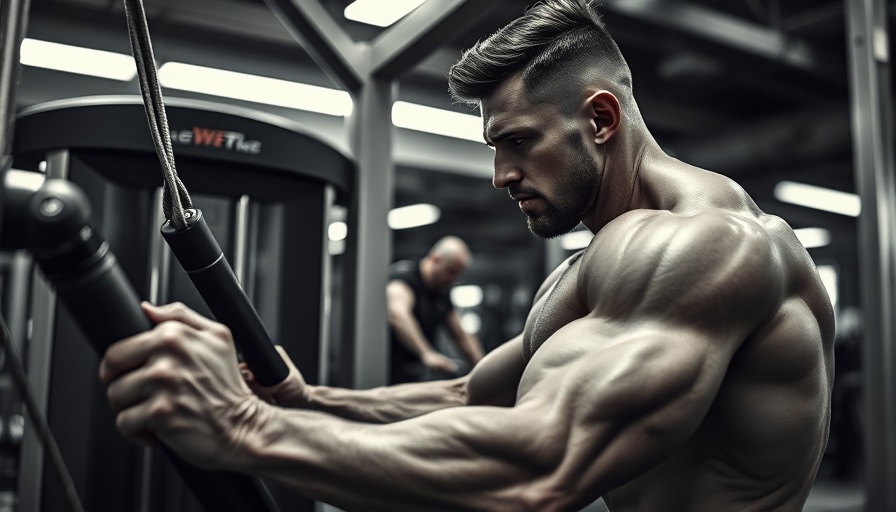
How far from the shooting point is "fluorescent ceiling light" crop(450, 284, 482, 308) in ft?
46.3

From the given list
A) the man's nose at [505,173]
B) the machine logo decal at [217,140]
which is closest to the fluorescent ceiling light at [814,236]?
the machine logo decal at [217,140]

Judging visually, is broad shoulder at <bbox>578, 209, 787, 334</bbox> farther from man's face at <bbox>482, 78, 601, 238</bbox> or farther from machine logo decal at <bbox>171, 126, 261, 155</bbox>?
machine logo decal at <bbox>171, 126, 261, 155</bbox>

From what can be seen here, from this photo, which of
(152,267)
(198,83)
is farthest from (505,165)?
(198,83)

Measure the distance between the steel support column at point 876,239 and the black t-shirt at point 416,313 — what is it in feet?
5.96

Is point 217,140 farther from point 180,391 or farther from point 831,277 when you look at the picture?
point 831,277

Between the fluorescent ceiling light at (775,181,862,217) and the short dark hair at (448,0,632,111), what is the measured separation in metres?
7.10

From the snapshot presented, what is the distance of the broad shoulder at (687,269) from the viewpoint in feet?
2.64

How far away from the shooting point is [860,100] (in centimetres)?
284

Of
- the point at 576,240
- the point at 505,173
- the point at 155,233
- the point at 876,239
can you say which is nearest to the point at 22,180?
the point at 505,173

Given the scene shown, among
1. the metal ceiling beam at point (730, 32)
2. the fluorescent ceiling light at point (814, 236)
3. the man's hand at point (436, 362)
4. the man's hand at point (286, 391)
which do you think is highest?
the metal ceiling beam at point (730, 32)

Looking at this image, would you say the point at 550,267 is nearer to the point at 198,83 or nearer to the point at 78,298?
the point at 198,83

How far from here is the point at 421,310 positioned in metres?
3.77

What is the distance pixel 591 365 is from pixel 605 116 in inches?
17.0

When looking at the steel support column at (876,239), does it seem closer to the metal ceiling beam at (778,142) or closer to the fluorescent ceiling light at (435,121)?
the metal ceiling beam at (778,142)
